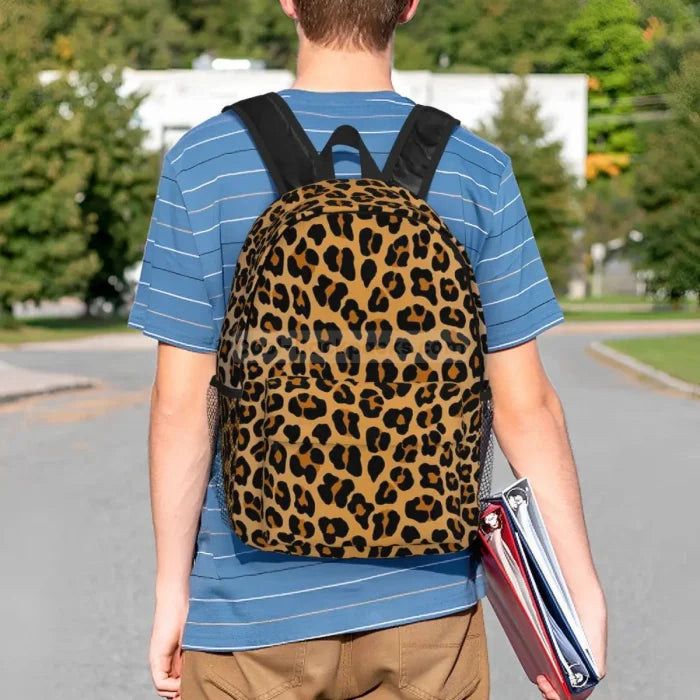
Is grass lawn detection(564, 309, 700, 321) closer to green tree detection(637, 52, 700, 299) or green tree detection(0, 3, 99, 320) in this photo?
green tree detection(637, 52, 700, 299)

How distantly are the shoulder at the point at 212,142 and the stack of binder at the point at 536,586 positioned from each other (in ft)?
2.15

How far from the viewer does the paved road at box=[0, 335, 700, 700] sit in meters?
6.57

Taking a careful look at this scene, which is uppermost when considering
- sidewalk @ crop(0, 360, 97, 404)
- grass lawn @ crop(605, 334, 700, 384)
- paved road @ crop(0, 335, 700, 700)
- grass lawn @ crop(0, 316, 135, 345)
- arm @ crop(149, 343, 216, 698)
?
arm @ crop(149, 343, 216, 698)

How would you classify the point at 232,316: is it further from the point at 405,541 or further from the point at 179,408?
the point at 405,541

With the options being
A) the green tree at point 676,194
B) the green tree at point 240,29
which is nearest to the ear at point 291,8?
the green tree at point 676,194

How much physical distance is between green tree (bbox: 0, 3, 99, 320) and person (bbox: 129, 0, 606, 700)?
39.6m

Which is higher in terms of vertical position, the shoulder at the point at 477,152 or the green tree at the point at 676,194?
the shoulder at the point at 477,152

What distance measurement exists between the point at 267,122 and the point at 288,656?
77 cm

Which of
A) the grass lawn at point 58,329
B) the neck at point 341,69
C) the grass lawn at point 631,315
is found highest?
the neck at point 341,69

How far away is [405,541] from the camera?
7.14 ft

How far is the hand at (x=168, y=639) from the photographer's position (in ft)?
8.12

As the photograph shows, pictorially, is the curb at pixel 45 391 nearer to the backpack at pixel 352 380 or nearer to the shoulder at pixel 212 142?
the shoulder at pixel 212 142

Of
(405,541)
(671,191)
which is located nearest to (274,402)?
(405,541)

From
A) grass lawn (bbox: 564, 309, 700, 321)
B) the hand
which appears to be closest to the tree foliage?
grass lawn (bbox: 564, 309, 700, 321)
